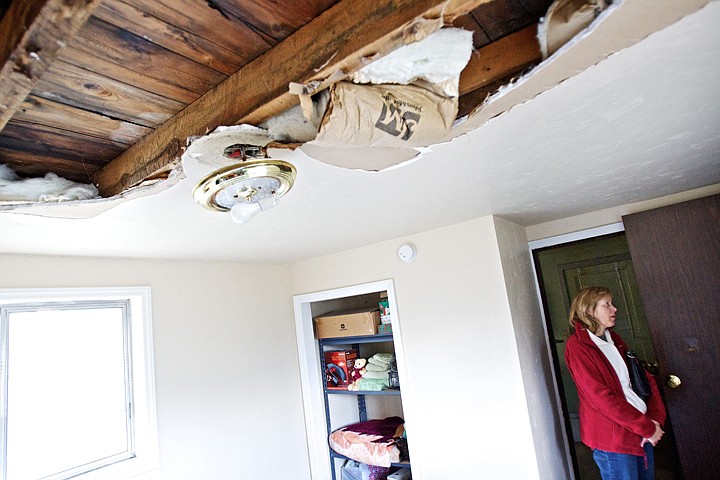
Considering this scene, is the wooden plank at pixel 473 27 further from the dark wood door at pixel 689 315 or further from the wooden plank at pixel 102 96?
the dark wood door at pixel 689 315

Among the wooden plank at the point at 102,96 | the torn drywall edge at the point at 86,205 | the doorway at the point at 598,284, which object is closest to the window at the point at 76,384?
the torn drywall edge at the point at 86,205

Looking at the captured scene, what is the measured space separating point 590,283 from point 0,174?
12.5 feet

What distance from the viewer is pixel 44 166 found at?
1172 mm

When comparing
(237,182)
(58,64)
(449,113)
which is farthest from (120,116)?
(449,113)

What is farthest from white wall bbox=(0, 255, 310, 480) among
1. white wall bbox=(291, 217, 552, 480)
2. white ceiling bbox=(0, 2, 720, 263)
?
white wall bbox=(291, 217, 552, 480)

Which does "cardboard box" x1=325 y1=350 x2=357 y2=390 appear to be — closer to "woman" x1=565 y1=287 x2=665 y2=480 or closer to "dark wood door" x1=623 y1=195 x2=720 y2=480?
"woman" x1=565 y1=287 x2=665 y2=480

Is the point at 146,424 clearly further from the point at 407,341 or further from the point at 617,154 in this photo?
the point at 617,154

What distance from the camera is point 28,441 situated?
2139mm

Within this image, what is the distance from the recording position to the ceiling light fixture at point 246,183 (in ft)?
3.12

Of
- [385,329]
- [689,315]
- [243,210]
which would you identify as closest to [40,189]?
[243,210]

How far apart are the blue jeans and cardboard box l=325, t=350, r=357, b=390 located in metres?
1.74

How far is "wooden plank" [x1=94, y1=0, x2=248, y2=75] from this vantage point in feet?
2.25

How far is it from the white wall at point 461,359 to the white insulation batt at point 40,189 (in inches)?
75.9

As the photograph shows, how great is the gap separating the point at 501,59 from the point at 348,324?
8.64 feet
